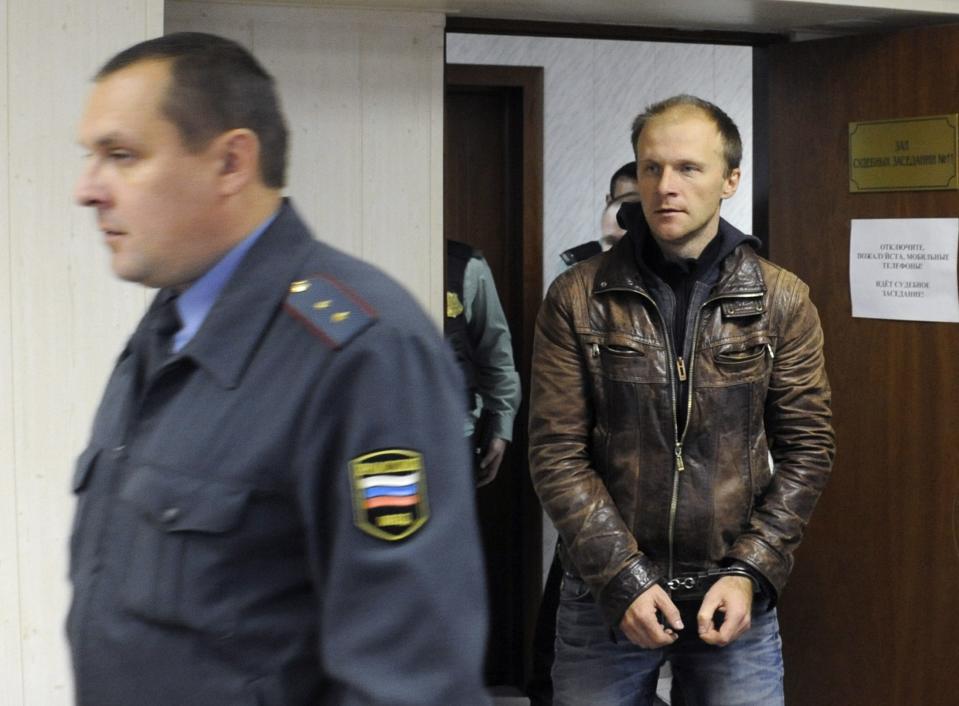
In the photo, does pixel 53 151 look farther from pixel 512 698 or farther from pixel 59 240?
pixel 512 698

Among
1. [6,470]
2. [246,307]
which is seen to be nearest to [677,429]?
[246,307]

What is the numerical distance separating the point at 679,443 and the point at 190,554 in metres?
1.36

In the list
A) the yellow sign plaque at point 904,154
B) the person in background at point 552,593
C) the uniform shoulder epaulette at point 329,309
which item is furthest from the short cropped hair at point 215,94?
the person in background at point 552,593

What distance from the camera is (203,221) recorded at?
1276 millimetres

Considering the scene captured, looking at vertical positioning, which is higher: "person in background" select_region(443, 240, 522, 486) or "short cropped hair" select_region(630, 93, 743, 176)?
"short cropped hair" select_region(630, 93, 743, 176)

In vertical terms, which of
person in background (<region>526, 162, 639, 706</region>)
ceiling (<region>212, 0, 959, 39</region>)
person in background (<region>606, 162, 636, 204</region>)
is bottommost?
person in background (<region>526, 162, 639, 706</region>)

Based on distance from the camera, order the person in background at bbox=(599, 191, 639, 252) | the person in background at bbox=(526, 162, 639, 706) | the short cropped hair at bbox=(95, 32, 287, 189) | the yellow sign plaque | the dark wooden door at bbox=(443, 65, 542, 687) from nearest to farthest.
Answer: the short cropped hair at bbox=(95, 32, 287, 189) → the yellow sign plaque → the person in background at bbox=(526, 162, 639, 706) → the person in background at bbox=(599, 191, 639, 252) → the dark wooden door at bbox=(443, 65, 542, 687)

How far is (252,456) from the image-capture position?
1184 millimetres

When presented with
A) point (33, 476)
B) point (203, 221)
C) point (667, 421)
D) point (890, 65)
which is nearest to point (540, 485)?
point (667, 421)

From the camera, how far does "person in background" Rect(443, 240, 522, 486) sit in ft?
13.3

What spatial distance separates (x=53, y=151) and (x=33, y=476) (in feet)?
2.27

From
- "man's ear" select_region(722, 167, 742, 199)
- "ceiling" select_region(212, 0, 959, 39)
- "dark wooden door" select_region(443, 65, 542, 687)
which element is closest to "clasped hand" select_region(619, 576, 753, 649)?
"man's ear" select_region(722, 167, 742, 199)

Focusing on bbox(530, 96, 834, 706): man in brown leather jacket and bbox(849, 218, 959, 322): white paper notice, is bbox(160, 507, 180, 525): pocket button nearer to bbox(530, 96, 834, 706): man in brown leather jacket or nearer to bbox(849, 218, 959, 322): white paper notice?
bbox(530, 96, 834, 706): man in brown leather jacket

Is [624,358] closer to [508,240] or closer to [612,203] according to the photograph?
[612,203]
